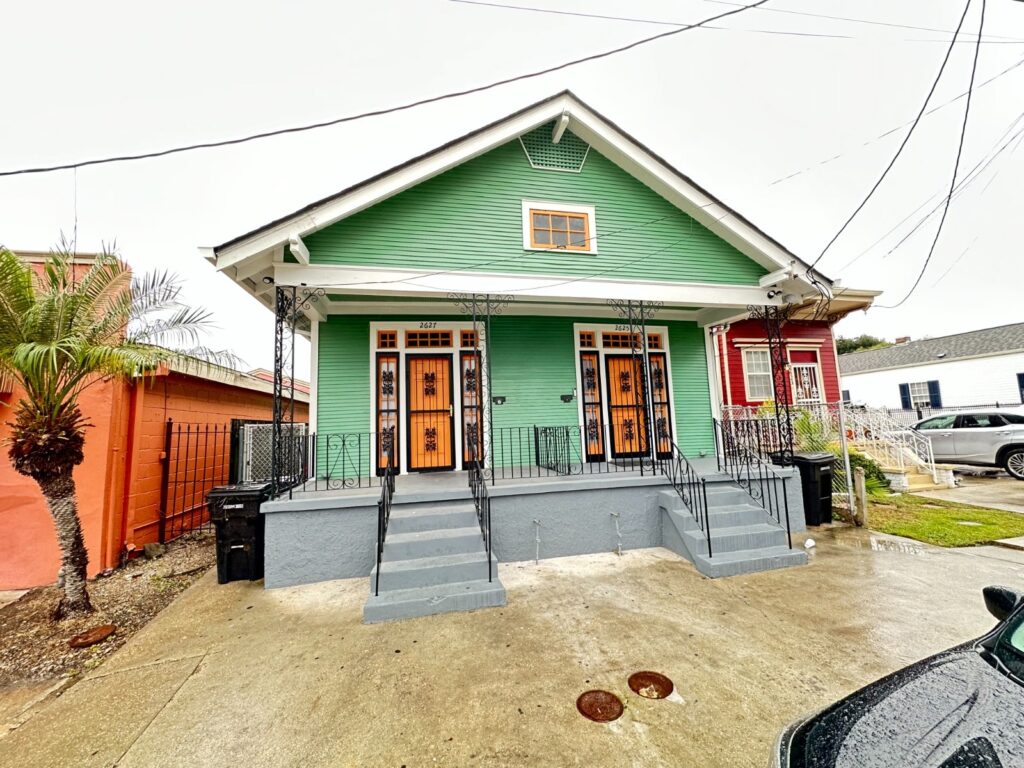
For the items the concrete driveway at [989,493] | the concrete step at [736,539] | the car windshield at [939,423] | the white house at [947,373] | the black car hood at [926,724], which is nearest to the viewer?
the black car hood at [926,724]

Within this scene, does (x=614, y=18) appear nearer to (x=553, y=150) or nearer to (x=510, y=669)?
(x=553, y=150)

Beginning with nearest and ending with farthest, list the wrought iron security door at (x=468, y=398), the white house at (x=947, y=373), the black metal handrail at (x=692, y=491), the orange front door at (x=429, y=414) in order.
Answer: the black metal handrail at (x=692, y=491)
the orange front door at (x=429, y=414)
the wrought iron security door at (x=468, y=398)
the white house at (x=947, y=373)

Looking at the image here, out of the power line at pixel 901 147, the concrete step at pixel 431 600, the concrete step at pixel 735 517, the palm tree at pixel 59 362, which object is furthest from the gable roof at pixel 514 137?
the concrete step at pixel 431 600

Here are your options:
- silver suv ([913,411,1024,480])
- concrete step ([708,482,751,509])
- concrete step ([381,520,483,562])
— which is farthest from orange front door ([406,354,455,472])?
silver suv ([913,411,1024,480])

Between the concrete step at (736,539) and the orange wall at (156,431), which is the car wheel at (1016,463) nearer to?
the concrete step at (736,539)

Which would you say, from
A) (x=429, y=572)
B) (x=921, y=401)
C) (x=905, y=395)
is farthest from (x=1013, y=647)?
(x=905, y=395)

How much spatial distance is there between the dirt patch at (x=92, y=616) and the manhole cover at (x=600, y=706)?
4315 millimetres

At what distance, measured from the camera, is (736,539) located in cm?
519

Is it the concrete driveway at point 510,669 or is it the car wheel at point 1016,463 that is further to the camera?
the car wheel at point 1016,463

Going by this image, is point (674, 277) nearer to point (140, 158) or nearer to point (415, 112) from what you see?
point (415, 112)

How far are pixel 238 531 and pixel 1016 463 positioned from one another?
16802 mm

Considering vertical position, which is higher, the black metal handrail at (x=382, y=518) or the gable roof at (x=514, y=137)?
the gable roof at (x=514, y=137)

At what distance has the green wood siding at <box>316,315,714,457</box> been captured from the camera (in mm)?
7133

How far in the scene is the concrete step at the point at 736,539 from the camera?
5.15 metres
